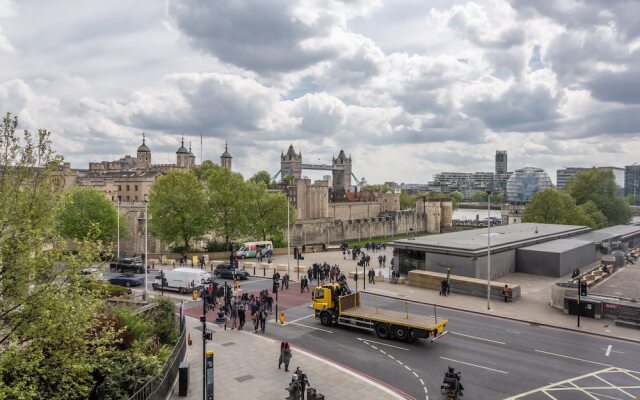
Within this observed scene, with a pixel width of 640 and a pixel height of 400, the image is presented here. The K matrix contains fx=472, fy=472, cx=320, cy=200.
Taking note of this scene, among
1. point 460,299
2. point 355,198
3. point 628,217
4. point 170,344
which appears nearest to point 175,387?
point 170,344

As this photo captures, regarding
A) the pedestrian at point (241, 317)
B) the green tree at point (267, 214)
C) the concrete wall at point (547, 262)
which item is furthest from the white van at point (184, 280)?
the concrete wall at point (547, 262)

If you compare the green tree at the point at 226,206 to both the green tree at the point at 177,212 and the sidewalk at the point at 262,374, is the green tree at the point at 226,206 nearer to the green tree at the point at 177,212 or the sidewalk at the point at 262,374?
the green tree at the point at 177,212

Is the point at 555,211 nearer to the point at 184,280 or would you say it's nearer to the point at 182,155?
the point at 184,280

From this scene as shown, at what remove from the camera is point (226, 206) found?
5950cm

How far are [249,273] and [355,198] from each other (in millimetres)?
105854

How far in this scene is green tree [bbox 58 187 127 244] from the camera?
56.0 m

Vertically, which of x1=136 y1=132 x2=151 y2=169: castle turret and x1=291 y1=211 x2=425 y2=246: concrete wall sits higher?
x1=136 y1=132 x2=151 y2=169: castle turret

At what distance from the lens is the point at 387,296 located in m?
34.4

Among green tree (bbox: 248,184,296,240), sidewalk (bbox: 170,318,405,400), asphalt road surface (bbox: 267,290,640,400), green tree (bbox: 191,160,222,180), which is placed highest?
green tree (bbox: 191,160,222,180)

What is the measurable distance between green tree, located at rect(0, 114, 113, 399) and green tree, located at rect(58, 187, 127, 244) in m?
44.6

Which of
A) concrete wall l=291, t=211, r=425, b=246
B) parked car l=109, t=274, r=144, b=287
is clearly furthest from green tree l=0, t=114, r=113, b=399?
concrete wall l=291, t=211, r=425, b=246

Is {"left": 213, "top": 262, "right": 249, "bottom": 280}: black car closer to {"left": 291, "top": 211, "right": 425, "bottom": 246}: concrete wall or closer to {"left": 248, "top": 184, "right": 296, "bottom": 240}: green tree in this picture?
{"left": 248, "top": 184, "right": 296, "bottom": 240}: green tree

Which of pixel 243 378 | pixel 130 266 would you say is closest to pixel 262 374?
pixel 243 378

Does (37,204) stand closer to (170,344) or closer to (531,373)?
(170,344)
